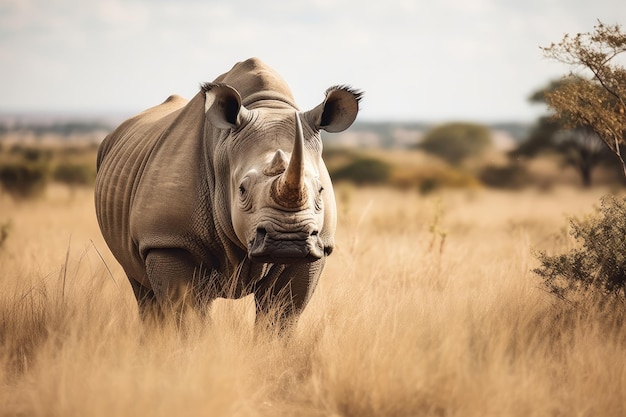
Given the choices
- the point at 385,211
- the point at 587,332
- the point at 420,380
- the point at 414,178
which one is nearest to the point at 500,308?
the point at 587,332

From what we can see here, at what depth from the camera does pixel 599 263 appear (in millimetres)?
5359

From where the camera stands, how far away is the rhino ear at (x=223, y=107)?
4.35 meters

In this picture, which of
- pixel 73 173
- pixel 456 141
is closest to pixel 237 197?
pixel 73 173

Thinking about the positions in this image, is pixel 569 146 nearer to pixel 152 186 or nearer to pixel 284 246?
pixel 152 186

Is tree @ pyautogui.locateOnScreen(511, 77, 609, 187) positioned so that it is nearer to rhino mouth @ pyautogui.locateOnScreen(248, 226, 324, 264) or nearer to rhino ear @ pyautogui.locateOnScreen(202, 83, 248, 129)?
rhino ear @ pyautogui.locateOnScreen(202, 83, 248, 129)

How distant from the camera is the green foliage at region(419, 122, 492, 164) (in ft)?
156

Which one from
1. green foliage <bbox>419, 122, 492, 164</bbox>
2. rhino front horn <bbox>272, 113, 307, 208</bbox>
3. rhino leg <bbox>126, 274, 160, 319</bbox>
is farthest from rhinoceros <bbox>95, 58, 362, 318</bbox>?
green foliage <bbox>419, 122, 492, 164</bbox>

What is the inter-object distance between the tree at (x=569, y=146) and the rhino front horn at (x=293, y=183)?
81.3 feet

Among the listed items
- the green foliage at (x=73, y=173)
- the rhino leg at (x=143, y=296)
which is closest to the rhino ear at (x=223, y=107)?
the rhino leg at (x=143, y=296)

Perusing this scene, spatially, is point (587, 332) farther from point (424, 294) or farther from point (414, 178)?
point (414, 178)

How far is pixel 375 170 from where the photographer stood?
31.2 metres

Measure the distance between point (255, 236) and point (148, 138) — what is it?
191 cm

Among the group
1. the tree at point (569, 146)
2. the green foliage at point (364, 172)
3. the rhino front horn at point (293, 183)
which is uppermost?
the tree at point (569, 146)

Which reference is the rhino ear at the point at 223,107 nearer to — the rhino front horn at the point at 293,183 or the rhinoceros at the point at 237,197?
the rhinoceros at the point at 237,197
